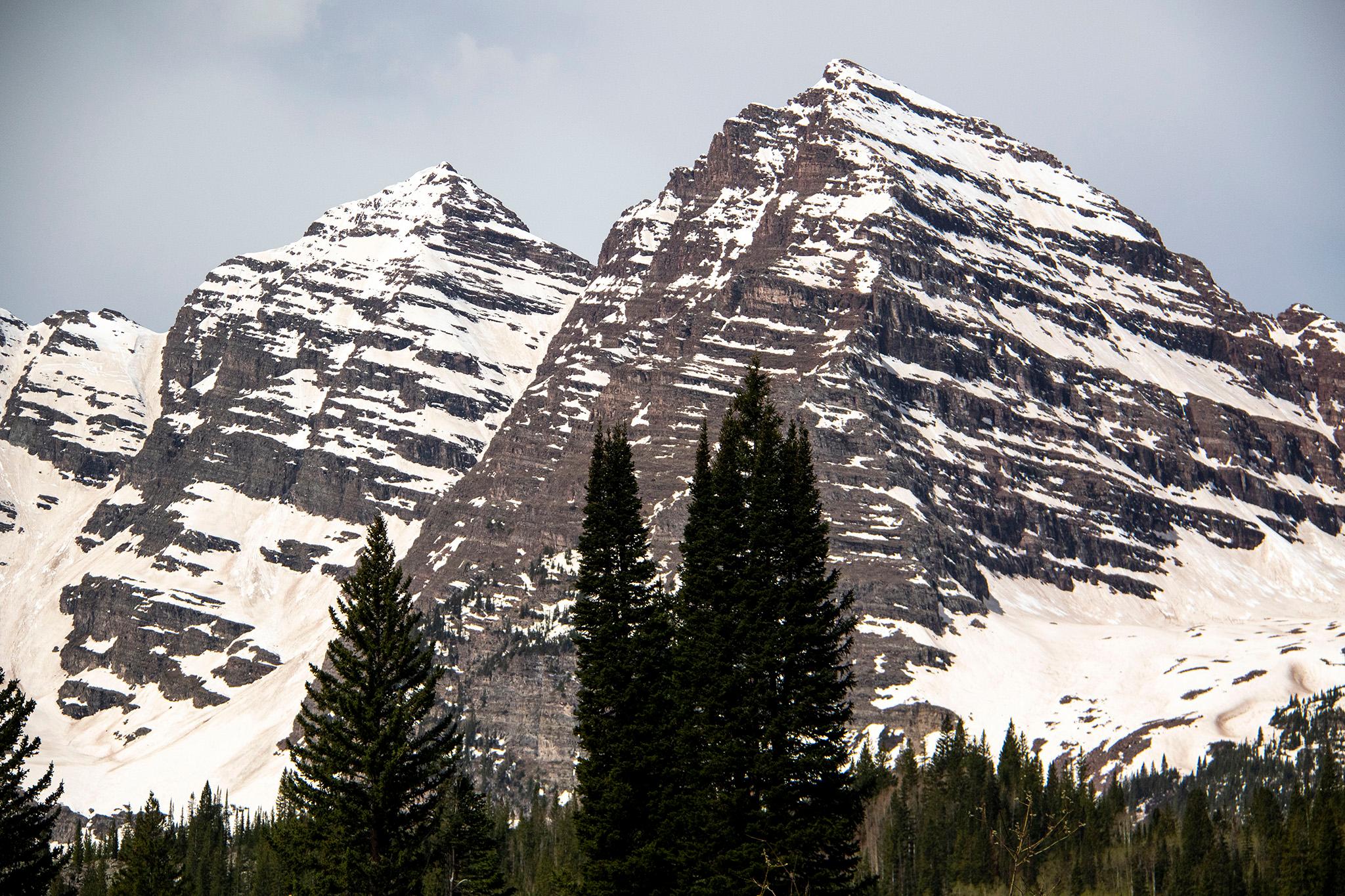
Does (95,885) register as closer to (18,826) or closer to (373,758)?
(18,826)

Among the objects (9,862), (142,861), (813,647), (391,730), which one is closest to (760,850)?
(813,647)

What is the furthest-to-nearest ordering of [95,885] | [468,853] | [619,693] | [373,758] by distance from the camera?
[95,885], [468,853], [619,693], [373,758]

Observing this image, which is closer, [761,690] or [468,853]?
[761,690]

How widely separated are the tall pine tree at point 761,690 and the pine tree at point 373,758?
10123mm

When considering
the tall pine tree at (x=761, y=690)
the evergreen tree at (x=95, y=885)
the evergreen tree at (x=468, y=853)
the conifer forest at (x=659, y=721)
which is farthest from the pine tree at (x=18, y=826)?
the evergreen tree at (x=95, y=885)

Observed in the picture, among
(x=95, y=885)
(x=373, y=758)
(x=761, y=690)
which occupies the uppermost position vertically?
(x=761, y=690)

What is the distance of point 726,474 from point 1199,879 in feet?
410

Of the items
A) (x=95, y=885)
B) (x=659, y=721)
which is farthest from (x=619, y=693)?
(x=95, y=885)

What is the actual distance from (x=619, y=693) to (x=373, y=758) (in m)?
15.1

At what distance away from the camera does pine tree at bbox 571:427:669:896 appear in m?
74.4

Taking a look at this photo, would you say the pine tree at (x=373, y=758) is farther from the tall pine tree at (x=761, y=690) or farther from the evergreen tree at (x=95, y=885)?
the evergreen tree at (x=95, y=885)

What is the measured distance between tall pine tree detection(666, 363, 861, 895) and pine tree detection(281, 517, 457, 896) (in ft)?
33.2

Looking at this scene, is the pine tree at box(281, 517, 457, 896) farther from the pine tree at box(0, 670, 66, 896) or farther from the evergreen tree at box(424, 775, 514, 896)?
the evergreen tree at box(424, 775, 514, 896)

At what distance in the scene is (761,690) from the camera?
68625 millimetres
